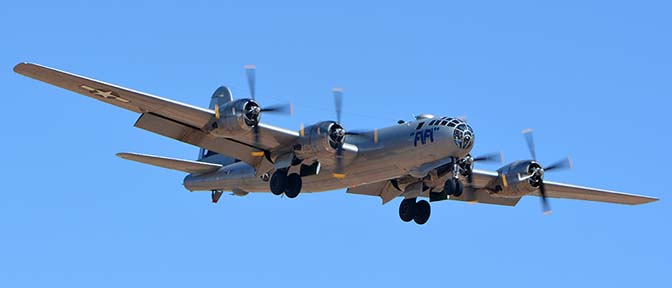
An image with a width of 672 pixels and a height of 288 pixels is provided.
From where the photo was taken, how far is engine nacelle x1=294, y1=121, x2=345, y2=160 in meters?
38.6

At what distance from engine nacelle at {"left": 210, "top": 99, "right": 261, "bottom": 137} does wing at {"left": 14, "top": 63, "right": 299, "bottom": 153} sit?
0.38m

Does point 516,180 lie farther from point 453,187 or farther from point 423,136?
point 423,136

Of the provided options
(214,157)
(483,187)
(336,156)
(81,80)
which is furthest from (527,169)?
(81,80)

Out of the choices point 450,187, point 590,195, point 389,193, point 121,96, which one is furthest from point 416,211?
point 121,96

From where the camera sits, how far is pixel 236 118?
122ft

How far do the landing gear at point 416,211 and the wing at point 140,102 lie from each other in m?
6.87

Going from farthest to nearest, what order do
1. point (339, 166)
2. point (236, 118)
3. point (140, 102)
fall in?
1. point (339, 166)
2. point (236, 118)
3. point (140, 102)

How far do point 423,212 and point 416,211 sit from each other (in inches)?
11.1

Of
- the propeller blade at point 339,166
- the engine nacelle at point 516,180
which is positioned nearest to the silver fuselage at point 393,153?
the propeller blade at point 339,166

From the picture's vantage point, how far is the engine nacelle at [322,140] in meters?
38.6

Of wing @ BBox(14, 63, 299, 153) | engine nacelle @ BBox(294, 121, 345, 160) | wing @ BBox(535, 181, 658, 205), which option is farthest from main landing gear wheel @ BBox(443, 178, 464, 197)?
wing @ BBox(535, 181, 658, 205)

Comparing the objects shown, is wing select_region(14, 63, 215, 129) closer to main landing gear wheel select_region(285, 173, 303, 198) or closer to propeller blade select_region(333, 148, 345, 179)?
main landing gear wheel select_region(285, 173, 303, 198)

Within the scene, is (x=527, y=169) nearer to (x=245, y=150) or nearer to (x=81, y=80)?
(x=245, y=150)

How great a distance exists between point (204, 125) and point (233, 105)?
1.37 metres
